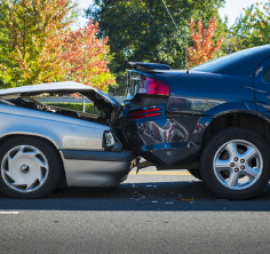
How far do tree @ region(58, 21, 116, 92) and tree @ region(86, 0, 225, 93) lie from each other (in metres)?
10.6

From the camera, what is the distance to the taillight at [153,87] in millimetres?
5055

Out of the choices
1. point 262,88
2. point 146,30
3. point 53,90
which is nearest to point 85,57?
point 146,30

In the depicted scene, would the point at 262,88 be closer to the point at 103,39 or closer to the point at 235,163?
the point at 235,163

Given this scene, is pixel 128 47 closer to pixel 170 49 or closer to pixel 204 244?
pixel 170 49

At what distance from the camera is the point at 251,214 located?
4508 millimetres

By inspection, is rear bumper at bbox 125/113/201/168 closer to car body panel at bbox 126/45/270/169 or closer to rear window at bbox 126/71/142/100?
car body panel at bbox 126/45/270/169

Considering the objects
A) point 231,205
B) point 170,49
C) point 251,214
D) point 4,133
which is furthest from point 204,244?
point 170,49

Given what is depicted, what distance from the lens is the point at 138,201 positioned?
5113 mm

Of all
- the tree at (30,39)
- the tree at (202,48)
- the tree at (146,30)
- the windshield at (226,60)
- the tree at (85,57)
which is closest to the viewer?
the windshield at (226,60)

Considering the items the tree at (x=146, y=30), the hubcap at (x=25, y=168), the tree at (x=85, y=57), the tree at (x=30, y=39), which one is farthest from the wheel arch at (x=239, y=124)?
the tree at (x=146, y=30)

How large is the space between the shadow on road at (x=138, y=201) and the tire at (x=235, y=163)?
14 cm

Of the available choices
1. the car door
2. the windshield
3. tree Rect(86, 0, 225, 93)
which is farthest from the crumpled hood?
tree Rect(86, 0, 225, 93)

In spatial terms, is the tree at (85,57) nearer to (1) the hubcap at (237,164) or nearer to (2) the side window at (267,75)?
(2) the side window at (267,75)

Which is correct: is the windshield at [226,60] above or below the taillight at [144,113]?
above
